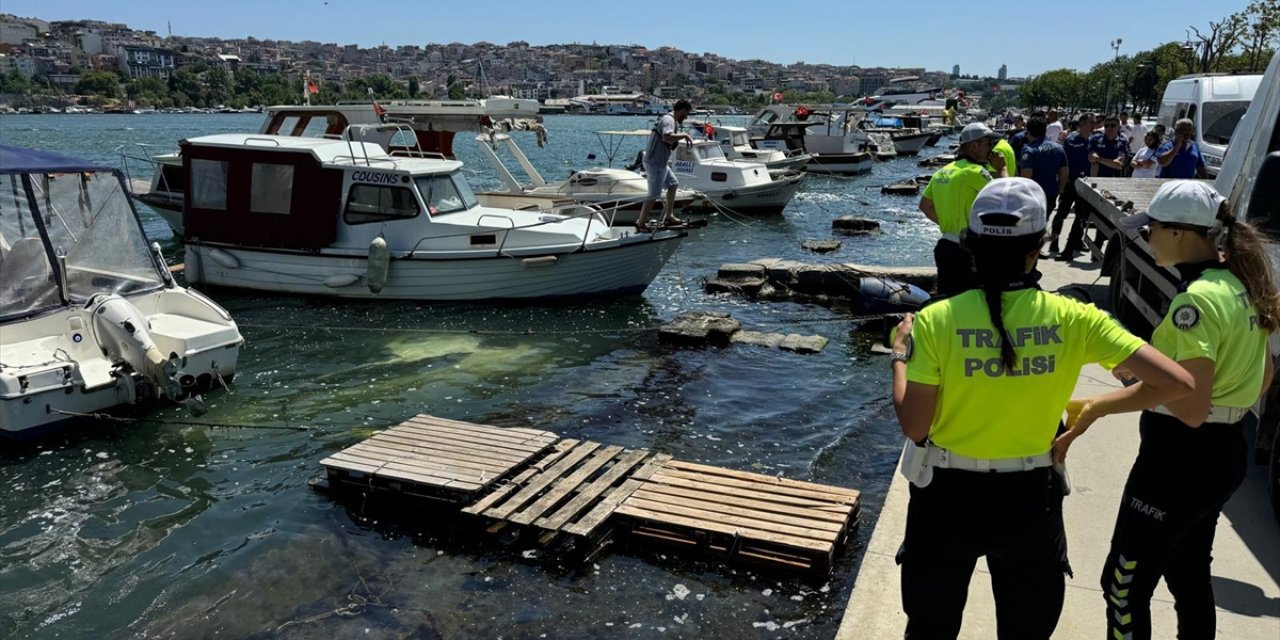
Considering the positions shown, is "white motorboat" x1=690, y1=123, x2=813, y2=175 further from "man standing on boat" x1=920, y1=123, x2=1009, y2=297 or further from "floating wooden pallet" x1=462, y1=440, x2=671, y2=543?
"floating wooden pallet" x1=462, y1=440, x2=671, y2=543

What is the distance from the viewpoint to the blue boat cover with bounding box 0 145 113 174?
9.89 meters

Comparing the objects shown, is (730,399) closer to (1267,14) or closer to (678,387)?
(678,387)

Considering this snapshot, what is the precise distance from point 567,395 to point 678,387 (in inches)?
52.6

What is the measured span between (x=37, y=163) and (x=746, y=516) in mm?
8897

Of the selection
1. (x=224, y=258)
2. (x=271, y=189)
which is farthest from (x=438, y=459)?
(x=224, y=258)

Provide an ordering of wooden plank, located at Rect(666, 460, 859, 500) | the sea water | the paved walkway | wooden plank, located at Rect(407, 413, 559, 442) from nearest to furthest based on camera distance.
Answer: the paved walkway → the sea water → wooden plank, located at Rect(666, 460, 859, 500) → wooden plank, located at Rect(407, 413, 559, 442)

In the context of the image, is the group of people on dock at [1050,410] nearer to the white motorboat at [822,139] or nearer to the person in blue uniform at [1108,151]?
the person in blue uniform at [1108,151]

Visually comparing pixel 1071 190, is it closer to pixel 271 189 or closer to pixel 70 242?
pixel 271 189

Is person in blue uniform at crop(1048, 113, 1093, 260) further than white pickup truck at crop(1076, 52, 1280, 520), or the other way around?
person in blue uniform at crop(1048, 113, 1093, 260)

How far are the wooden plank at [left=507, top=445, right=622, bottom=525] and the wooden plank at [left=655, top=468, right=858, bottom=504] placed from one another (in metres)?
0.61

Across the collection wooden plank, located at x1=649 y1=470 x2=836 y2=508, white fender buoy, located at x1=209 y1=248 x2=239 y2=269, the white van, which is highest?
the white van

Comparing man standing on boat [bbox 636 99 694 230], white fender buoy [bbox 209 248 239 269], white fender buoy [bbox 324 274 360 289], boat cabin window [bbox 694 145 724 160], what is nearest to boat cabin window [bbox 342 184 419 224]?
white fender buoy [bbox 324 274 360 289]

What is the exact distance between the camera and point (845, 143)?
4116 cm

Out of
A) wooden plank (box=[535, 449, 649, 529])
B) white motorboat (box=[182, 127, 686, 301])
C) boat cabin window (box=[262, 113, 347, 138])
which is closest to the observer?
wooden plank (box=[535, 449, 649, 529])
